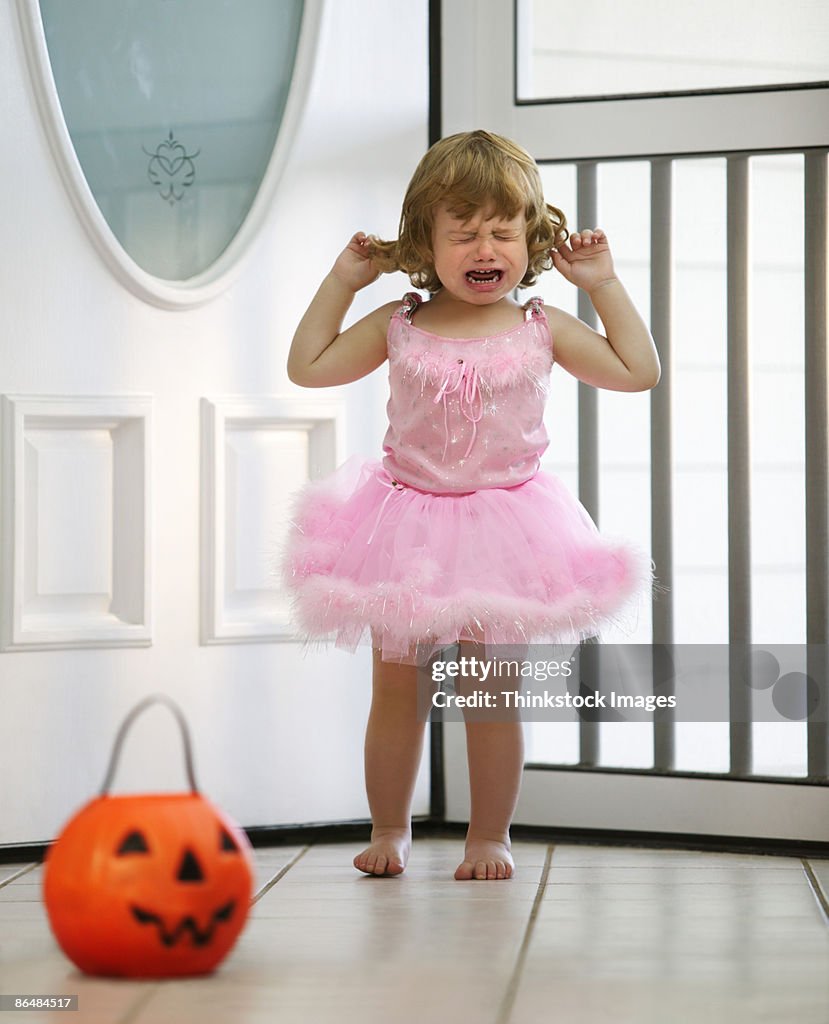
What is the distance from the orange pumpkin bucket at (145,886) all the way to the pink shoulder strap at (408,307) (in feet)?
2.56

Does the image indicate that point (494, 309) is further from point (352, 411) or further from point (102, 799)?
point (102, 799)

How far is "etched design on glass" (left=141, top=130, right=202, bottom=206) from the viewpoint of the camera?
1.91 meters

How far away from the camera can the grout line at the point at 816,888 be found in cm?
149

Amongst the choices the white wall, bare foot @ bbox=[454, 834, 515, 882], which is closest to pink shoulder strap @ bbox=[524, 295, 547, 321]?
the white wall

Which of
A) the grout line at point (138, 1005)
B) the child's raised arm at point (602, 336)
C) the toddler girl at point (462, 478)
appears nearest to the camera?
the grout line at point (138, 1005)

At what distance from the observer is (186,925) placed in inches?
43.6

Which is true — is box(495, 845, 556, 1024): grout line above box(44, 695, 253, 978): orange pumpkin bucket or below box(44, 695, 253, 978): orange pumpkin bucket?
below

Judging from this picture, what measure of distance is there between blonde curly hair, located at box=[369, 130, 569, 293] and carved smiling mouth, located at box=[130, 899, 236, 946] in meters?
0.91

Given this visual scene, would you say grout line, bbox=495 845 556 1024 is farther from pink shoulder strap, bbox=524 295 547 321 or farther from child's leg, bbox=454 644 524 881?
pink shoulder strap, bbox=524 295 547 321

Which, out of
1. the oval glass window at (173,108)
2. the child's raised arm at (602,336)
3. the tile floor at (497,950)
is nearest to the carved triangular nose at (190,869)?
the tile floor at (497,950)

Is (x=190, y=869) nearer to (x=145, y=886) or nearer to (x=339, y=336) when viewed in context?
(x=145, y=886)

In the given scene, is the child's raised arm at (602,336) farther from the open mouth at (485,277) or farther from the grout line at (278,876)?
the grout line at (278,876)

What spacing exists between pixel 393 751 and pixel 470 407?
45 centimetres

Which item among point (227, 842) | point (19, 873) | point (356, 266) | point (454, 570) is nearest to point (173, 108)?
point (356, 266)
